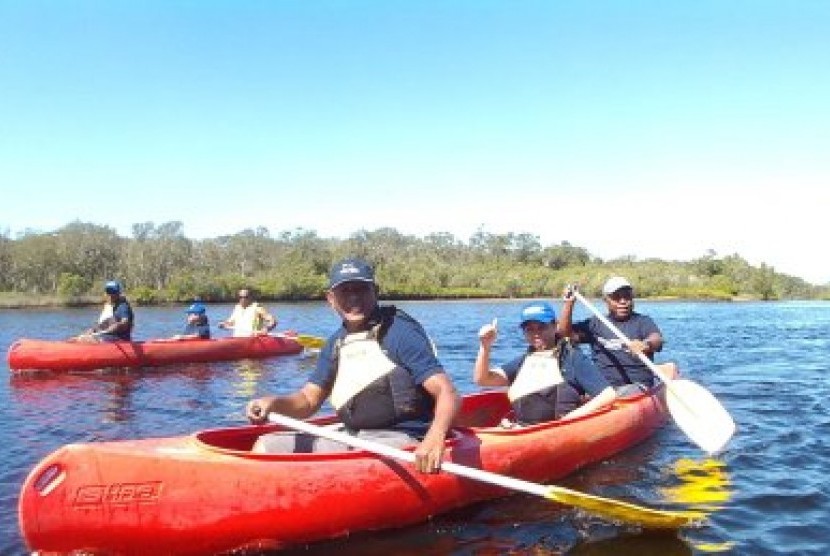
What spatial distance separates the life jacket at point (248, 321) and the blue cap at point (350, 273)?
13.2 meters

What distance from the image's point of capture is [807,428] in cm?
948

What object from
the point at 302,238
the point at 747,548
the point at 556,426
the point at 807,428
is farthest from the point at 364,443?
the point at 302,238

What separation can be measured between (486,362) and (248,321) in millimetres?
12235

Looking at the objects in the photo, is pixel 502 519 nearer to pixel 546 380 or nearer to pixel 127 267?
pixel 546 380

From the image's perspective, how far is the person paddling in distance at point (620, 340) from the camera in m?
8.71

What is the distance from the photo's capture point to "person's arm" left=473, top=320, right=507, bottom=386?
6656 mm

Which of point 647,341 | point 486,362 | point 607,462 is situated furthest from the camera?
point 647,341

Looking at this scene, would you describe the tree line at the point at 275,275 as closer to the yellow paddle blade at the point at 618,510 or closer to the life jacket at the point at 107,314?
the life jacket at the point at 107,314

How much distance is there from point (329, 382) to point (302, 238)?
102714 millimetres

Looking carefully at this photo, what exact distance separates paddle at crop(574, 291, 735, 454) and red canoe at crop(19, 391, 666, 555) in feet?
9.63

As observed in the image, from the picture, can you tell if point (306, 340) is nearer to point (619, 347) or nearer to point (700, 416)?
point (619, 347)

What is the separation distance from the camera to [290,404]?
18.2 ft

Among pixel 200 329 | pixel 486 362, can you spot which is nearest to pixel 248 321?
pixel 200 329

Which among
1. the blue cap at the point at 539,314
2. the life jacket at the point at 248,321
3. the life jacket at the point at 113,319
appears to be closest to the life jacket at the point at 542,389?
the blue cap at the point at 539,314
